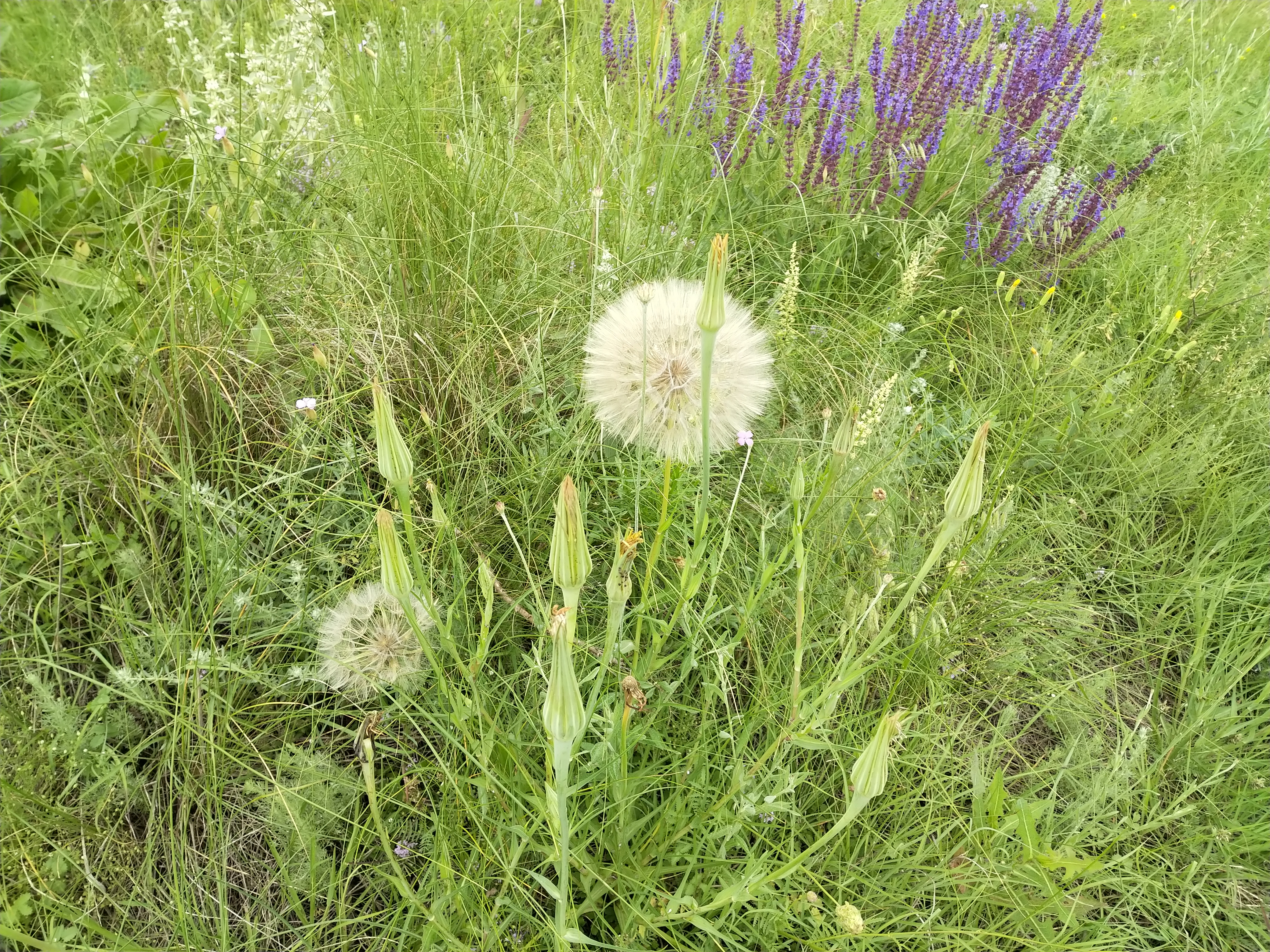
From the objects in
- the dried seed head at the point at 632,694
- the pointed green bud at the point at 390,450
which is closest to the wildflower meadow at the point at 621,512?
the pointed green bud at the point at 390,450

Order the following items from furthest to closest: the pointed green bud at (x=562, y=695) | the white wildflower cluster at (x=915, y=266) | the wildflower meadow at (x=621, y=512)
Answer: the white wildflower cluster at (x=915, y=266) < the wildflower meadow at (x=621, y=512) < the pointed green bud at (x=562, y=695)

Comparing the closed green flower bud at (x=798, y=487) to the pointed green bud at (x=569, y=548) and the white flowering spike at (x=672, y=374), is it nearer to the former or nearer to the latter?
the white flowering spike at (x=672, y=374)

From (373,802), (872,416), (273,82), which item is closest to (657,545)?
(373,802)

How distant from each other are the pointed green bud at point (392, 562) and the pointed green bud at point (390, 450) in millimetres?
71

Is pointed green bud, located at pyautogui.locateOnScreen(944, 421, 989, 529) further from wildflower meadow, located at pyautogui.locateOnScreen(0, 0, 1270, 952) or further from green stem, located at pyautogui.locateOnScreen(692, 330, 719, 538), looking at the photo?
green stem, located at pyautogui.locateOnScreen(692, 330, 719, 538)

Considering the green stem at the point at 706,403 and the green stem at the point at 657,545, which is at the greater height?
the green stem at the point at 706,403

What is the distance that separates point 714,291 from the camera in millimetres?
960

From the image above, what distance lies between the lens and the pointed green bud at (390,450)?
97 cm

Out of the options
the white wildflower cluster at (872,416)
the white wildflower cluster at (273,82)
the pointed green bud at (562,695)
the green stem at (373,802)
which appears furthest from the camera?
the white wildflower cluster at (273,82)

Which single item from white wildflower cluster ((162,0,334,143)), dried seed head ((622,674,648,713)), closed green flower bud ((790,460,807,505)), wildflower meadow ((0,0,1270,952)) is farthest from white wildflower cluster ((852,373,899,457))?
white wildflower cluster ((162,0,334,143))

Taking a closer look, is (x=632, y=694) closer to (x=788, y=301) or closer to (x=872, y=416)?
(x=872, y=416)

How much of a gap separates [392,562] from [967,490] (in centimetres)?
76

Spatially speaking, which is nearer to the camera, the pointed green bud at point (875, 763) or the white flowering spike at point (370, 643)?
the pointed green bud at point (875, 763)

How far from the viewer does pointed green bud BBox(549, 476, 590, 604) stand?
2.91 feet
